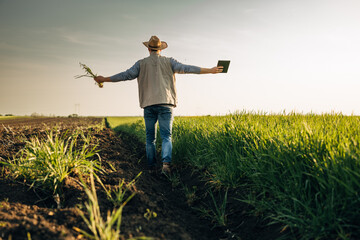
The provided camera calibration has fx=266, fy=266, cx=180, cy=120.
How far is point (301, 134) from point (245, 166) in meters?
0.79

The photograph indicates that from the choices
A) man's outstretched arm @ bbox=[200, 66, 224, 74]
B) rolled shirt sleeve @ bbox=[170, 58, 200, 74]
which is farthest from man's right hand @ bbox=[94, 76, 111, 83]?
man's outstretched arm @ bbox=[200, 66, 224, 74]

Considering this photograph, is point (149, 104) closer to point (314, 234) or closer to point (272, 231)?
point (272, 231)

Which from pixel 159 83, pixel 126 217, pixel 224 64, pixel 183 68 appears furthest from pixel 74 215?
pixel 224 64

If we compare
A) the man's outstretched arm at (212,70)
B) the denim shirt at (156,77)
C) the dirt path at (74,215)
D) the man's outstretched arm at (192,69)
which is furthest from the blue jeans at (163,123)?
the dirt path at (74,215)

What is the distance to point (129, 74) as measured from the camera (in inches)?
A: 218

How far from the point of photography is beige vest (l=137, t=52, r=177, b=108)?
5.32m

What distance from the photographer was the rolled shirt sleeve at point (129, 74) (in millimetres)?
5527

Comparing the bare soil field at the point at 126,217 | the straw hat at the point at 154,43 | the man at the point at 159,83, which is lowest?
the bare soil field at the point at 126,217

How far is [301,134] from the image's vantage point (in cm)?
321

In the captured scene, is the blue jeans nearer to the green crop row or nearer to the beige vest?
the beige vest

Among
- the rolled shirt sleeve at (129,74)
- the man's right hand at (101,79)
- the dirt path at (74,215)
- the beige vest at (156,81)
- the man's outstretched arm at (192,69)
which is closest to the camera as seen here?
the dirt path at (74,215)

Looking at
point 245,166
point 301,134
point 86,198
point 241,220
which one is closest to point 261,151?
point 245,166

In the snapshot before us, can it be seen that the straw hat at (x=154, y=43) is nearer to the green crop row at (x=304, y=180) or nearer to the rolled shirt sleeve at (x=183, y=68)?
the rolled shirt sleeve at (x=183, y=68)

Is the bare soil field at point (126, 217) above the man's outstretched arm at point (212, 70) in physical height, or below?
below
